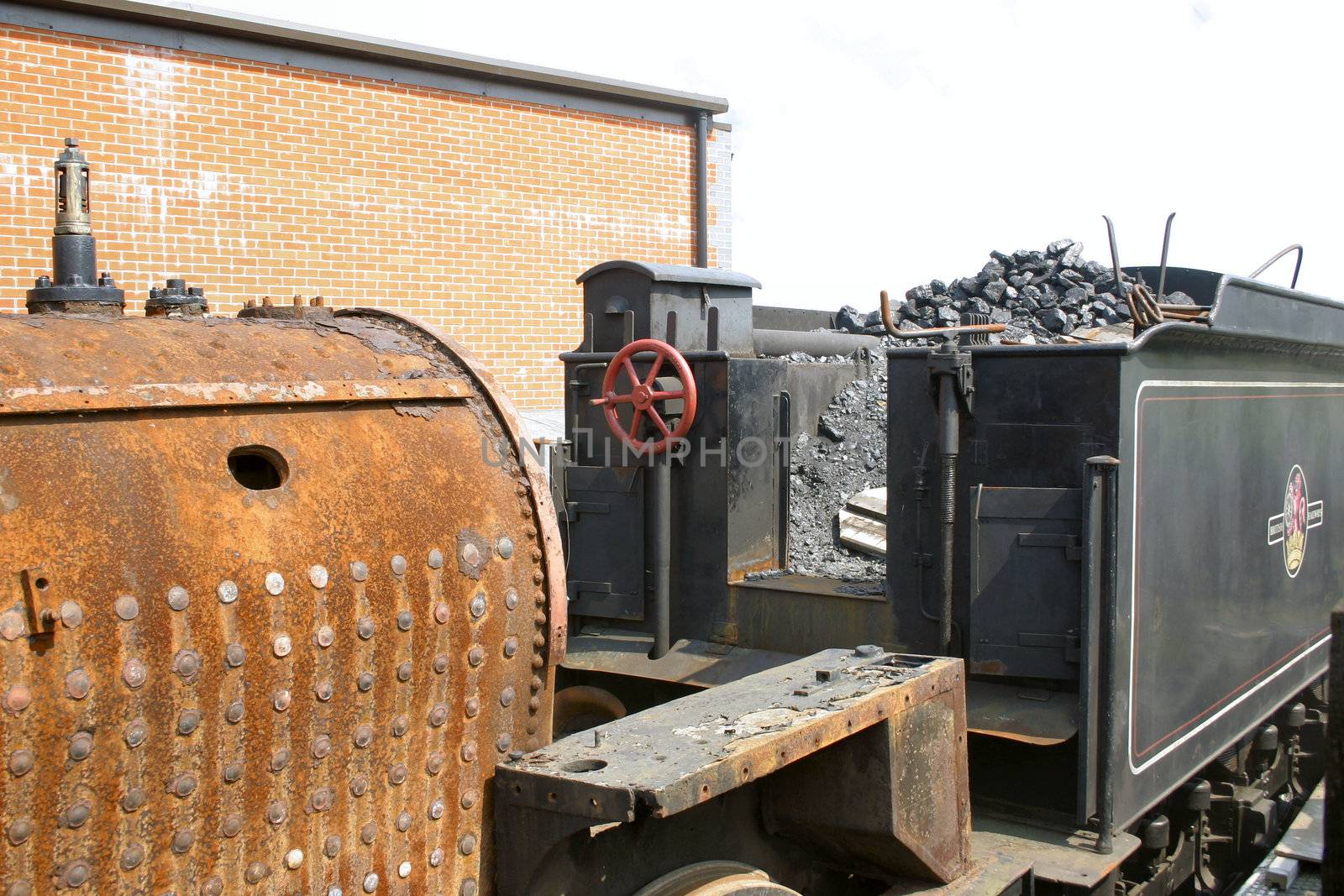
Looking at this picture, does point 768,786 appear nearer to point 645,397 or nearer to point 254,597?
point 254,597

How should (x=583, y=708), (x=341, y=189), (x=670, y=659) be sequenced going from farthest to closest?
(x=341, y=189) → (x=583, y=708) → (x=670, y=659)

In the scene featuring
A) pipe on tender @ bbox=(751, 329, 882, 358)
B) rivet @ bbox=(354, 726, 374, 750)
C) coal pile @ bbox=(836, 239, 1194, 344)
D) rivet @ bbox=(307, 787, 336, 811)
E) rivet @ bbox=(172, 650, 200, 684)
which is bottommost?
rivet @ bbox=(307, 787, 336, 811)

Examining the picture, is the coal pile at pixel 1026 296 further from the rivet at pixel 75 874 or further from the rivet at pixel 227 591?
the rivet at pixel 75 874

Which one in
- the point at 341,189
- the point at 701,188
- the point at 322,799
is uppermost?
the point at 701,188

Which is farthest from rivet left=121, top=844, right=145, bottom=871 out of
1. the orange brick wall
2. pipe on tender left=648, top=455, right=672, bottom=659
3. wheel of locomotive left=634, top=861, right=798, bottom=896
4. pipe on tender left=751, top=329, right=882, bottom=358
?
the orange brick wall

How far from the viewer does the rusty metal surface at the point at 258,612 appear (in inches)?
67.2

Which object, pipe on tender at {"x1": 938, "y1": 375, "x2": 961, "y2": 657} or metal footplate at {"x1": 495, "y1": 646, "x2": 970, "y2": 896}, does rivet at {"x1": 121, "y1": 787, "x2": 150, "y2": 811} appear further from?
pipe on tender at {"x1": 938, "y1": 375, "x2": 961, "y2": 657}

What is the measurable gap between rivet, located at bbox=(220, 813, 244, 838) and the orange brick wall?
25.8ft

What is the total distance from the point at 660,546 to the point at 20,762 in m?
3.19

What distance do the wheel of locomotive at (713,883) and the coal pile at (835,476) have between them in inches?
83.1

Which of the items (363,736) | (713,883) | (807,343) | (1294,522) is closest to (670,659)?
(807,343)

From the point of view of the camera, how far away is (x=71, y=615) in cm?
169

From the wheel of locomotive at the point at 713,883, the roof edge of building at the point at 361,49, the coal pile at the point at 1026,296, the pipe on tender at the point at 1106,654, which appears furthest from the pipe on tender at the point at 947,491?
the roof edge of building at the point at 361,49

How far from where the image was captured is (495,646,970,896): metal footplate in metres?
2.27
